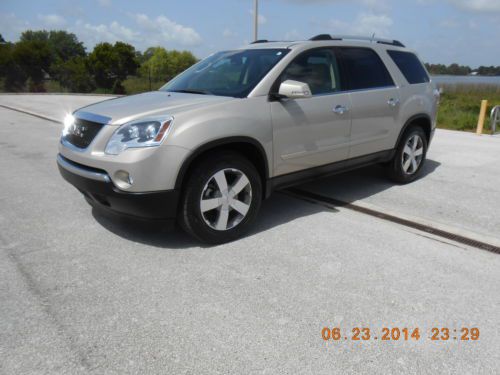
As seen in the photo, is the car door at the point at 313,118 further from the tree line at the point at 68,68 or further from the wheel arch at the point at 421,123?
the tree line at the point at 68,68

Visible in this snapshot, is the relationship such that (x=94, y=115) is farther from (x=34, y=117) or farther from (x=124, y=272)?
(x=34, y=117)

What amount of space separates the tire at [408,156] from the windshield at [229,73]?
7.48ft

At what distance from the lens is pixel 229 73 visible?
14.1ft

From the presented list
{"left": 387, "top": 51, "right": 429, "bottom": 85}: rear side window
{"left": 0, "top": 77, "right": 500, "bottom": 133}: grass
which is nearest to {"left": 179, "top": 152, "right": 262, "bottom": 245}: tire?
{"left": 387, "top": 51, "right": 429, "bottom": 85}: rear side window

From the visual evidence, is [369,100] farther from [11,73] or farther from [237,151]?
[11,73]

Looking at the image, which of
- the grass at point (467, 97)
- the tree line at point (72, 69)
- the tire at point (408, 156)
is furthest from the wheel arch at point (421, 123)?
the tree line at point (72, 69)

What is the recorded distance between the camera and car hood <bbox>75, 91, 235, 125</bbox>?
3333 millimetres

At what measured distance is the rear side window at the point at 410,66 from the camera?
17.5 feet

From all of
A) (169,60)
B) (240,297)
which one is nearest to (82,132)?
(240,297)

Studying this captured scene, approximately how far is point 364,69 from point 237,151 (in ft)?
6.73

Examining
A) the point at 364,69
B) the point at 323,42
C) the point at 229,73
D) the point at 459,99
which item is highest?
the point at 323,42

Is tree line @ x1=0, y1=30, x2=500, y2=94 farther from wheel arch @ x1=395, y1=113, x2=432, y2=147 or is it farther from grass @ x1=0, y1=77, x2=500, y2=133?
wheel arch @ x1=395, y1=113, x2=432, y2=147

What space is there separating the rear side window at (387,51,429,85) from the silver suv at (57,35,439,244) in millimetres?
141

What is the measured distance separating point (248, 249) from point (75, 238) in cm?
156
